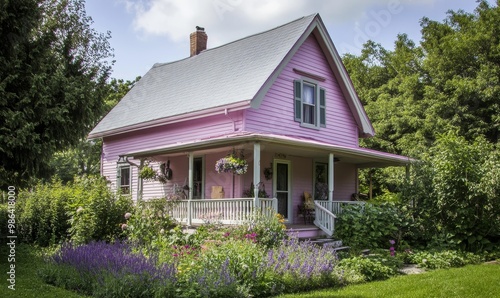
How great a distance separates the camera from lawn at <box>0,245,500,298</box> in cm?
813

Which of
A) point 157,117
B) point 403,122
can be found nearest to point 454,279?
point 157,117

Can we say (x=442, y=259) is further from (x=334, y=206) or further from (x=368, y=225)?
(x=334, y=206)

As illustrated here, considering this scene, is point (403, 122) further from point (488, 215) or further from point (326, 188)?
point (488, 215)

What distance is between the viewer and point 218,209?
13.4m

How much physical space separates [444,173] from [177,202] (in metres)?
7.90

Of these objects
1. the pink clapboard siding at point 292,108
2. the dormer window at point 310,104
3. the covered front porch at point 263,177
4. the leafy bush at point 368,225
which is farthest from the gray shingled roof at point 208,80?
the leafy bush at point 368,225

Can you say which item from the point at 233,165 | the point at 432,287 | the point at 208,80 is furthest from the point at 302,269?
the point at 208,80

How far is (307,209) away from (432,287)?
23.0 ft

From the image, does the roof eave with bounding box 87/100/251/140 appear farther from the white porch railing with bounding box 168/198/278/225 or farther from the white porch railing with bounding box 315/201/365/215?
the white porch railing with bounding box 315/201/365/215

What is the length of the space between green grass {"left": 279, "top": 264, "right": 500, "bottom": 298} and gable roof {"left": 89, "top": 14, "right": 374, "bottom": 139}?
6.82 metres

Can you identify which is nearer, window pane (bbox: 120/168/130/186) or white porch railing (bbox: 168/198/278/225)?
white porch railing (bbox: 168/198/278/225)

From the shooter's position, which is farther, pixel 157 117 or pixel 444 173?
pixel 157 117

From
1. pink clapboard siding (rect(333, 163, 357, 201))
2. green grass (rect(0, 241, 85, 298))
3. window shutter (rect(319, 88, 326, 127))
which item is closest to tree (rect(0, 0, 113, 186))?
green grass (rect(0, 241, 85, 298))

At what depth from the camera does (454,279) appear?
955cm
